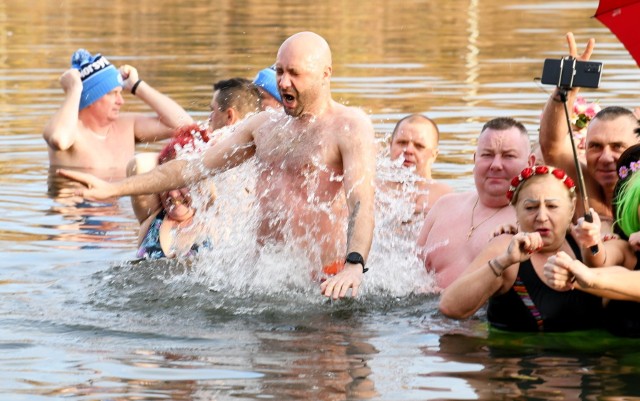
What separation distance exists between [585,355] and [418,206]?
2.92 m

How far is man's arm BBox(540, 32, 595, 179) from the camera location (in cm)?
878

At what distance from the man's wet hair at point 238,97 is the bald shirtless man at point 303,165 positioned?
1.62 m

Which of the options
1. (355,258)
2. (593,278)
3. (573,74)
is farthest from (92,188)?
(593,278)

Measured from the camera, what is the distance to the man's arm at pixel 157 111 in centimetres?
1300

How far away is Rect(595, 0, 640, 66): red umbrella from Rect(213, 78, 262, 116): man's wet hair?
3222 millimetres

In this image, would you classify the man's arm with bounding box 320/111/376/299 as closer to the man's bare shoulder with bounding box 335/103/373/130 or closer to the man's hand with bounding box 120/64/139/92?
the man's bare shoulder with bounding box 335/103/373/130

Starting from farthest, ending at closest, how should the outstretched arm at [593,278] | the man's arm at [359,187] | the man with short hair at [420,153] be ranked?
1. the man with short hair at [420,153]
2. the man's arm at [359,187]
3. the outstretched arm at [593,278]

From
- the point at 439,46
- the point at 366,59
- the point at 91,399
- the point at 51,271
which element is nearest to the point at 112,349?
the point at 91,399

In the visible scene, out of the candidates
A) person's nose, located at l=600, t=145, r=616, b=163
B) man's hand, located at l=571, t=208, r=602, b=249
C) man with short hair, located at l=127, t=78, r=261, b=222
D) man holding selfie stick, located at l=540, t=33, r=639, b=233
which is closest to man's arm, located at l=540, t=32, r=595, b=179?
man holding selfie stick, located at l=540, t=33, r=639, b=233

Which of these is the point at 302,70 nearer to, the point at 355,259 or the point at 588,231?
the point at 355,259

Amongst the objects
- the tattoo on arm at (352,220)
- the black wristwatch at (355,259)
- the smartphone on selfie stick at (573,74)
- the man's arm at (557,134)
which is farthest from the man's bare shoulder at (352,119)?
the smartphone on selfie stick at (573,74)

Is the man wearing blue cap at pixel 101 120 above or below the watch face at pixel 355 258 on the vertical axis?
above

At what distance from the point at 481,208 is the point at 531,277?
5.16 feet

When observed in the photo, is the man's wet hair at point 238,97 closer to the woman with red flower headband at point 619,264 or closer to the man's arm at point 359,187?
the man's arm at point 359,187
